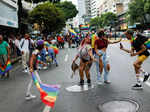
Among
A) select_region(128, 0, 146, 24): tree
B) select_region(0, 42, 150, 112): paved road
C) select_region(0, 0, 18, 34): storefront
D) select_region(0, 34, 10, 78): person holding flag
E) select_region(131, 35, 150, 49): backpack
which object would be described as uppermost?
select_region(128, 0, 146, 24): tree

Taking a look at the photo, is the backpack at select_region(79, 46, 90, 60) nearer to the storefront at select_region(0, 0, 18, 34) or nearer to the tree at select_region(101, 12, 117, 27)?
the storefront at select_region(0, 0, 18, 34)

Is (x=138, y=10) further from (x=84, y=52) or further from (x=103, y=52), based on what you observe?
(x=84, y=52)

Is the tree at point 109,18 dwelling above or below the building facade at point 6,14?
above

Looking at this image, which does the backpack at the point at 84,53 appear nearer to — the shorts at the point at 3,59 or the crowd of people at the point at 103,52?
the crowd of people at the point at 103,52

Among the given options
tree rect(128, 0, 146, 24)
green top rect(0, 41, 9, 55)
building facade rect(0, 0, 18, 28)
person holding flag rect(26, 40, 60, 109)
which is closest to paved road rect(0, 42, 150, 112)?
person holding flag rect(26, 40, 60, 109)

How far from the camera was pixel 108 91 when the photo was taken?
6.51 meters

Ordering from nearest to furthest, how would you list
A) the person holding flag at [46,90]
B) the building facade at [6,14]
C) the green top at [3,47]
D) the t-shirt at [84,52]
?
the person holding flag at [46,90]
the t-shirt at [84,52]
the green top at [3,47]
the building facade at [6,14]

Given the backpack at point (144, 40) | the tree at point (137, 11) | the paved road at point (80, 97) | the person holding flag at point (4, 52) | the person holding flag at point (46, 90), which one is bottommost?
the paved road at point (80, 97)

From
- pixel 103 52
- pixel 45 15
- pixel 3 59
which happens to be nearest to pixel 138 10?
pixel 45 15

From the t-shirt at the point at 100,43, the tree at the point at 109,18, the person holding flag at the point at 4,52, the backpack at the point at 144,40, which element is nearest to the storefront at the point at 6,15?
the person holding flag at the point at 4,52

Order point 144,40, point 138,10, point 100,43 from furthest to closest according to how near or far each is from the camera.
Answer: point 138,10, point 100,43, point 144,40

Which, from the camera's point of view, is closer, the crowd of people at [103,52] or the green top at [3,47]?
the crowd of people at [103,52]

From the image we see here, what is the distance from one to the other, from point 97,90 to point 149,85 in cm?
154


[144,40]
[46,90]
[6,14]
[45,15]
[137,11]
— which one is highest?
[137,11]
